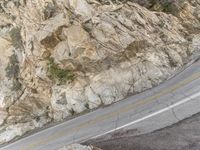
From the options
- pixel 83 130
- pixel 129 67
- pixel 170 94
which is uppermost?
pixel 170 94

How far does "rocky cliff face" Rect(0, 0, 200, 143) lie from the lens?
724 inches

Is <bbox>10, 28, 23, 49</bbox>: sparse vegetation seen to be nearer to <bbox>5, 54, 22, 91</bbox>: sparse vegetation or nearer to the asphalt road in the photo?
<bbox>5, 54, 22, 91</bbox>: sparse vegetation

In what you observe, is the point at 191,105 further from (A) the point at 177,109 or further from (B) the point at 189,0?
(B) the point at 189,0

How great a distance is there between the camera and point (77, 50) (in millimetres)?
19062

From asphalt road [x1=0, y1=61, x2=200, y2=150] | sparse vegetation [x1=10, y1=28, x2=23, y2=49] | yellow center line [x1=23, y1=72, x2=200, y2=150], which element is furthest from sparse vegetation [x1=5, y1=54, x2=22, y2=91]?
yellow center line [x1=23, y1=72, x2=200, y2=150]

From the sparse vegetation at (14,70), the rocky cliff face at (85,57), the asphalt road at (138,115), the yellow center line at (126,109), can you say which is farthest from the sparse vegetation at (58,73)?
the yellow center line at (126,109)

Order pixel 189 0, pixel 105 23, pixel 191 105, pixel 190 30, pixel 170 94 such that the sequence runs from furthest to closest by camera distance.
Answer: pixel 189 0 → pixel 190 30 → pixel 105 23 → pixel 170 94 → pixel 191 105

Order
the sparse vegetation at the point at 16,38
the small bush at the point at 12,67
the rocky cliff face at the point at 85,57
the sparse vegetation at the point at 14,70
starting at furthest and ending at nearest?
the sparse vegetation at the point at 16,38 → the small bush at the point at 12,67 → the sparse vegetation at the point at 14,70 → the rocky cliff face at the point at 85,57

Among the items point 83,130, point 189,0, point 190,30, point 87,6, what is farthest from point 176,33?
point 83,130

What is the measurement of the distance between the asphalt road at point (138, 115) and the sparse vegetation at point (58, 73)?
2.89 m

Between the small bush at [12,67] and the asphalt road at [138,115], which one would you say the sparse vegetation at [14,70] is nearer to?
the small bush at [12,67]

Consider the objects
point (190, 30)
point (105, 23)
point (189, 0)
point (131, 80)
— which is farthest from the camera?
point (189, 0)

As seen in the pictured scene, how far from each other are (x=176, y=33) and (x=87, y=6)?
5.63m

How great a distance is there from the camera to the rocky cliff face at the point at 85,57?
1839 centimetres
